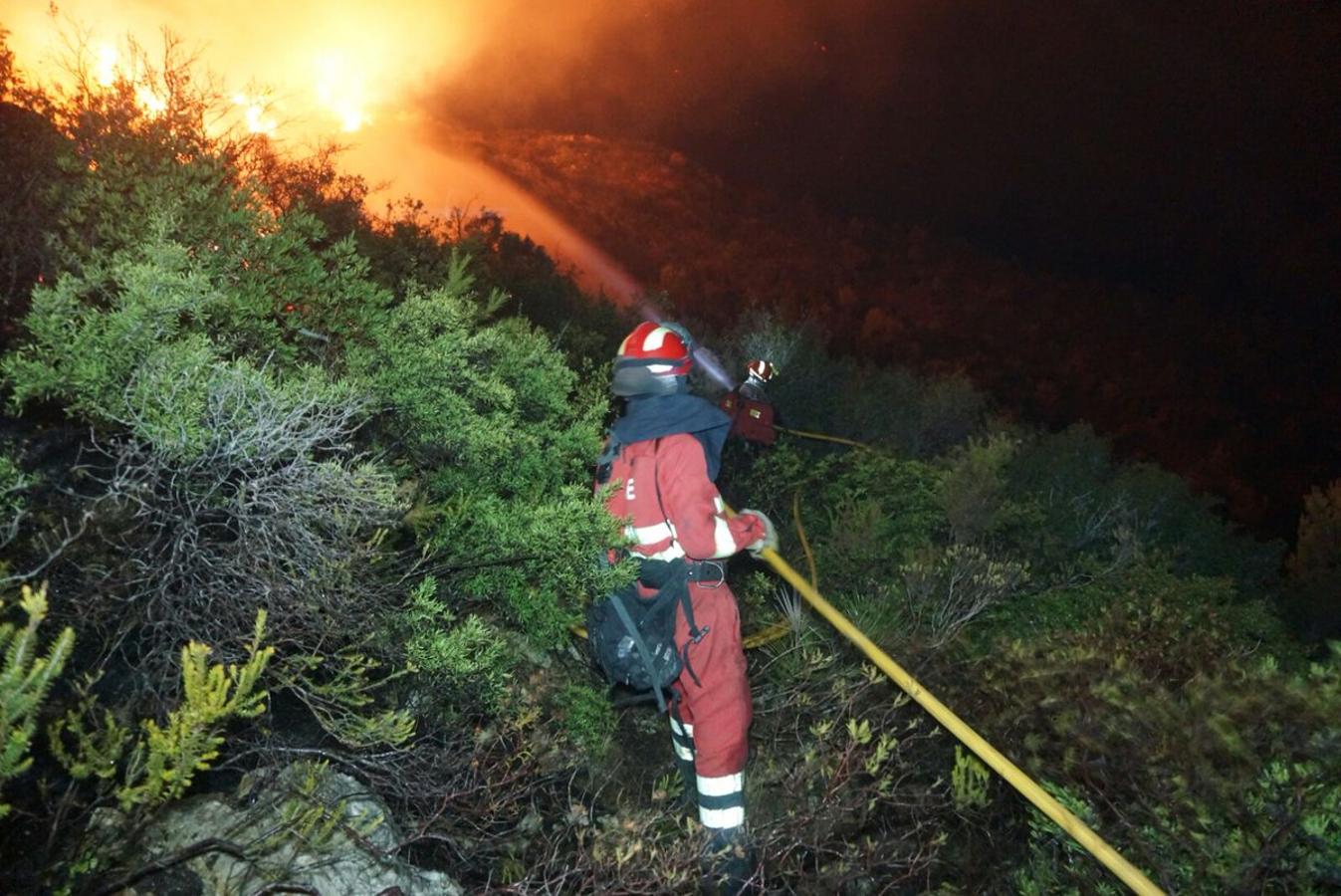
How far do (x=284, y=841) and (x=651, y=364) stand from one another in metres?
2.41

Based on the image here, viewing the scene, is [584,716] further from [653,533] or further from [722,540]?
[722,540]

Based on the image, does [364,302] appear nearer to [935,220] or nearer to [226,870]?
[226,870]

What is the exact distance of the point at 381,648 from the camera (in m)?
2.95

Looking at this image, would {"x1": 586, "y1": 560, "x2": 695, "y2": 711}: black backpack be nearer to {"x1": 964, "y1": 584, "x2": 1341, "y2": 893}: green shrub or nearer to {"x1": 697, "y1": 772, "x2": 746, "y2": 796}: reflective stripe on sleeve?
{"x1": 697, "y1": 772, "x2": 746, "y2": 796}: reflective stripe on sleeve

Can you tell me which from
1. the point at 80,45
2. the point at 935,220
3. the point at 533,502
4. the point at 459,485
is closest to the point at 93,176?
the point at 80,45

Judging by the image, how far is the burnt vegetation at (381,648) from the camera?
245cm

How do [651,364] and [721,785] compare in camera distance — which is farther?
[651,364]

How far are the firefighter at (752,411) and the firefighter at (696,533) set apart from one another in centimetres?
312

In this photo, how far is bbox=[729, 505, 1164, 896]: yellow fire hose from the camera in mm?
2771

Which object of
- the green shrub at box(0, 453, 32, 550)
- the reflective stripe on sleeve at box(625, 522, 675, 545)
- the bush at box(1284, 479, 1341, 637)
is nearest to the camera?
the green shrub at box(0, 453, 32, 550)

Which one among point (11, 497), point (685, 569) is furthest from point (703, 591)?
point (11, 497)

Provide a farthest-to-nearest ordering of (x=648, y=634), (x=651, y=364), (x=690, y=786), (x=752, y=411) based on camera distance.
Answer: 1. (x=752, y=411)
2. (x=690, y=786)
3. (x=651, y=364)
4. (x=648, y=634)

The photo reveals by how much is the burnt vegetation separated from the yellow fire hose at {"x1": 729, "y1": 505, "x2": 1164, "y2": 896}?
95mm

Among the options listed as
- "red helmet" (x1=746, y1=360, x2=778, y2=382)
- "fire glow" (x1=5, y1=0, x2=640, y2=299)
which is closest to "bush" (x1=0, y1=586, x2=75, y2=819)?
"fire glow" (x1=5, y1=0, x2=640, y2=299)
